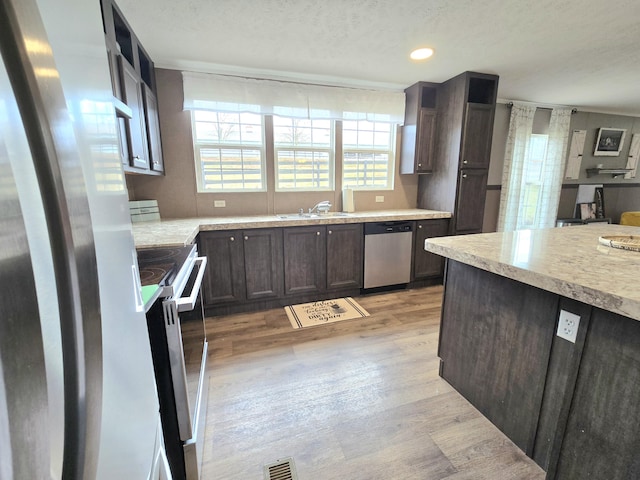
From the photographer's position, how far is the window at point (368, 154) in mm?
3637

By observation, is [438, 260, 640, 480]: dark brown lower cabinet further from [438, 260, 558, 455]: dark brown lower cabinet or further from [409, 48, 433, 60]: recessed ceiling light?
[409, 48, 433, 60]: recessed ceiling light

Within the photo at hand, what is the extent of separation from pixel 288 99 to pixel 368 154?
1245 millimetres

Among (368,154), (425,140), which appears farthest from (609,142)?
(368,154)

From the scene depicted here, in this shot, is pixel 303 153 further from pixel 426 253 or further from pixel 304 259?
pixel 426 253

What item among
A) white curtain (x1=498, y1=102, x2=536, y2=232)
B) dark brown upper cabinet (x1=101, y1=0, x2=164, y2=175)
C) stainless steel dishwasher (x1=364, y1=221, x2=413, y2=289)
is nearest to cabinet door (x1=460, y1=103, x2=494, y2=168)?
stainless steel dishwasher (x1=364, y1=221, x2=413, y2=289)

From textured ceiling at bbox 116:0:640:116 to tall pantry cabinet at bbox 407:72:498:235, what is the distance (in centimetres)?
20

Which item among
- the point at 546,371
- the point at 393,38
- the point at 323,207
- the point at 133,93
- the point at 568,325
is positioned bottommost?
the point at 546,371

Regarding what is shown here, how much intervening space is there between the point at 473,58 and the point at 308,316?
9.84ft

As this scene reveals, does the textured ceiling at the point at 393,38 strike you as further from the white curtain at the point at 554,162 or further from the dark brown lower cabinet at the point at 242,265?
the dark brown lower cabinet at the point at 242,265

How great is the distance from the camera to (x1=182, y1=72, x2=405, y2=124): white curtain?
2.87 m

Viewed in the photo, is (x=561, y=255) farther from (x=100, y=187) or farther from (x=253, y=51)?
(x=253, y=51)

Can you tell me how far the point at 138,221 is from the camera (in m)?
2.78

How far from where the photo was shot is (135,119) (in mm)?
2164

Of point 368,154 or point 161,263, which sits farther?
point 368,154
